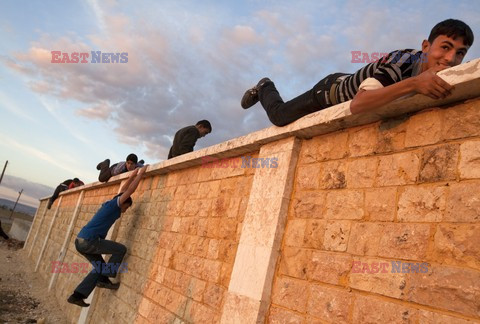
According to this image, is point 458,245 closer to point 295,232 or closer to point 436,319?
point 436,319

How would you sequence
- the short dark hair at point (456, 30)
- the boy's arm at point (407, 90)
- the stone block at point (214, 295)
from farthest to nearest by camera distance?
the stone block at point (214, 295), the short dark hair at point (456, 30), the boy's arm at point (407, 90)

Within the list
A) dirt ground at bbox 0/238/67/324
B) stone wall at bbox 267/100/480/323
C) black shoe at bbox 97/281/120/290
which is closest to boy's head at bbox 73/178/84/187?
dirt ground at bbox 0/238/67/324

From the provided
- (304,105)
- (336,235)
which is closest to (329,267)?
(336,235)

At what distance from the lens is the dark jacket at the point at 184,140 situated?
5.62m

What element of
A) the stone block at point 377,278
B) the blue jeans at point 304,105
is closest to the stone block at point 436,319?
the stone block at point 377,278

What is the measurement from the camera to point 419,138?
6.25 feet

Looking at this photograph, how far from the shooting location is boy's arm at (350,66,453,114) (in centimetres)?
168

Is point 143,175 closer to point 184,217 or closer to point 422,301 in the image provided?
point 184,217

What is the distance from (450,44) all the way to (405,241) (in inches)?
50.6

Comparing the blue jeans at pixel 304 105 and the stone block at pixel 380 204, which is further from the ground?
the blue jeans at pixel 304 105

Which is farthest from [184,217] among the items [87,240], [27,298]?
[27,298]

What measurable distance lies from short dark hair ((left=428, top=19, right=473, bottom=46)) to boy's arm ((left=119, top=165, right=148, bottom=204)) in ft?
15.4

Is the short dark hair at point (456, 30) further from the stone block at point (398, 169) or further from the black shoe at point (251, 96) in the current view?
the black shoe at point (251, 96)

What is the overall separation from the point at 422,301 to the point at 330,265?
59cm
